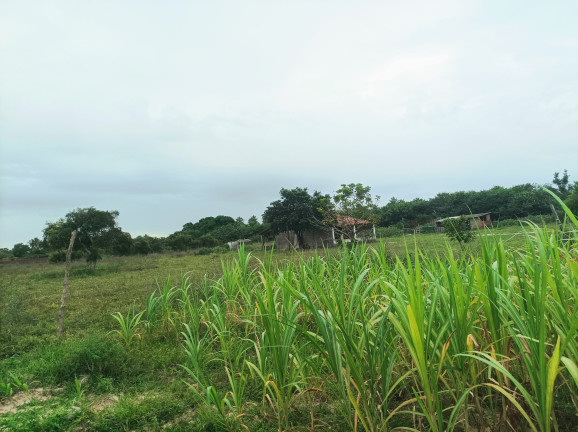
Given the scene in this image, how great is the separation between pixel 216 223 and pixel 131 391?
38.0 metres

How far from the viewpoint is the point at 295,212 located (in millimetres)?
21875

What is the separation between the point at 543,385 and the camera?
4.27 ft

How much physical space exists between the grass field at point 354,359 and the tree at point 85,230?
1103 cm

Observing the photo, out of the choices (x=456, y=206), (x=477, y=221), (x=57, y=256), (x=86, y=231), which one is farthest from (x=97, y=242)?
(x=456, y=206)

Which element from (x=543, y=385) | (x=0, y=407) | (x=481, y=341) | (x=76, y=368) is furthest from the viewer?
(x=76, y=368)

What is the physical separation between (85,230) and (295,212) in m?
10.9

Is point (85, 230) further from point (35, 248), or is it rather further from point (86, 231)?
point (35, 248)

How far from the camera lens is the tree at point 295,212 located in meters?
21.8

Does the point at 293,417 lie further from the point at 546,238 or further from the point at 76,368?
the point at 76,368

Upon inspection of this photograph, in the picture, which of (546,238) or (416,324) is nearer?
(416,324)

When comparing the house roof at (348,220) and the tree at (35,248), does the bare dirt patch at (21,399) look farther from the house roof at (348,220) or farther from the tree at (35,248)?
the tree at (35,248)

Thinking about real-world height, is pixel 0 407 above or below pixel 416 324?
below

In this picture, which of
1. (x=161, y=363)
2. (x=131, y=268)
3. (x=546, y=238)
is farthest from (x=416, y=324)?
(x=131, y=268)

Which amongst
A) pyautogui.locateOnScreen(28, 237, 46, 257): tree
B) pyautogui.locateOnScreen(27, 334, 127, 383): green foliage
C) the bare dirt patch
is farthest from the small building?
pyautogui.locateOnScreen(28, 237, 46, 257): tree
